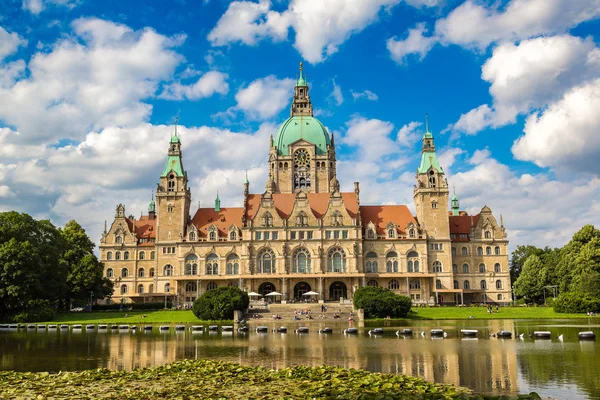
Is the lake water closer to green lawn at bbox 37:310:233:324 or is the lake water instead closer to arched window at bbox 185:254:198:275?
green lawn at bbox 37:310:233:324

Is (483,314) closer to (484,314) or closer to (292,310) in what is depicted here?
(484,314)

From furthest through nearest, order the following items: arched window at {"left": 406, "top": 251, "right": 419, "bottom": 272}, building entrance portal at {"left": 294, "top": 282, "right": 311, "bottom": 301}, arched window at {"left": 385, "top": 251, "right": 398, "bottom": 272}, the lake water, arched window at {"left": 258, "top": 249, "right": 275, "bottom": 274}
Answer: arched window at {"left": 385, "top": 251, "right": 398, "bottom": 272}, arched window at {"left": 406, "top": 251, "right": 419, "bottom": 272}, building entrance portal at {"left": 294, "top": 282, "right": 311, "bottom": 301}, arched window at {"left": 258, "top": 249, "right": 275, "bottom": 274}, the lake water

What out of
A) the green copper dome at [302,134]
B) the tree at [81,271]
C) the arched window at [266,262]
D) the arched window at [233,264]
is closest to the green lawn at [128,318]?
the tree at [81,271]

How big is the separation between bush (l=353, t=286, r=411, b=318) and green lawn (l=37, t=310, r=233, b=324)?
16.7 meters

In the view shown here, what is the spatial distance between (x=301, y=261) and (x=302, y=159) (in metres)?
22.2

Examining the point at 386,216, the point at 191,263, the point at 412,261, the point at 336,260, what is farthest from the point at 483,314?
the point at 191,263

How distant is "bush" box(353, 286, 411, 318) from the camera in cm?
6084

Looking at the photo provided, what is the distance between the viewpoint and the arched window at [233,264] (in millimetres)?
84250

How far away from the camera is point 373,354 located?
3127 cm

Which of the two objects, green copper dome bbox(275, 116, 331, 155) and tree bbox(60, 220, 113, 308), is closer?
tree bbox(60, 220, 113, 308)

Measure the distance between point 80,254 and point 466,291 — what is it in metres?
53.8

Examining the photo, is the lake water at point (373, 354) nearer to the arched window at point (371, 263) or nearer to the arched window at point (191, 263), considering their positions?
the arched window at point (371, 263)

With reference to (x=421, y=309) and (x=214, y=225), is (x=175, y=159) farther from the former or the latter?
(x=421, y=309)

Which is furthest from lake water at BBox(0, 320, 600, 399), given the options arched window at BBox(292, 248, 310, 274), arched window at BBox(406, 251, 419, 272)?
arched window at BBox(406, 251, 419, 272)
